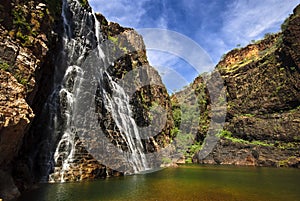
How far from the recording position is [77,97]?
23578 millimetres

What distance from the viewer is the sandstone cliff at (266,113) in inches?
1869

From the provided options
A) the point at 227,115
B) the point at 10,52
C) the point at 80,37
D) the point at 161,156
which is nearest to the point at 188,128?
the point at 227,115

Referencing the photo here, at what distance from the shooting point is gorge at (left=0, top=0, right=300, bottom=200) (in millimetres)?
14391

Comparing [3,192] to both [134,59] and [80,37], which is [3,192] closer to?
[80,37]

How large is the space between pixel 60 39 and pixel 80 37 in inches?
115

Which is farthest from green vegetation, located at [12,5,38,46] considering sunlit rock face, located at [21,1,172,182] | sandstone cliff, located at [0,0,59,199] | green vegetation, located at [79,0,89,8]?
green vegetation, located at [79,0,89,8]

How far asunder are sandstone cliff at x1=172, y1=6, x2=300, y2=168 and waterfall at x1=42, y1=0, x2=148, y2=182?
2860cm

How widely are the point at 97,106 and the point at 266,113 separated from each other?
4351 cm

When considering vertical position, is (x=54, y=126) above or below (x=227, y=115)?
below

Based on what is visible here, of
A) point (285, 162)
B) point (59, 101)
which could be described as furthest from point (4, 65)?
point (285, 162)

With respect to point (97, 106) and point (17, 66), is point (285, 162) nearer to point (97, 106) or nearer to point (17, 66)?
point (97, 106)

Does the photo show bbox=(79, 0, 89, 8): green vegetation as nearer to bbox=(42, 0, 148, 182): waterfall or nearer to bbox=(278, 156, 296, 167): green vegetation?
bbox=(42, 0, 148, 182): waterfall

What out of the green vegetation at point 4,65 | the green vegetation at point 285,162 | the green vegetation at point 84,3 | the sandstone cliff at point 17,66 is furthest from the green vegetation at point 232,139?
the green vegetation at point 4,65

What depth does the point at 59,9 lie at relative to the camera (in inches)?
910
